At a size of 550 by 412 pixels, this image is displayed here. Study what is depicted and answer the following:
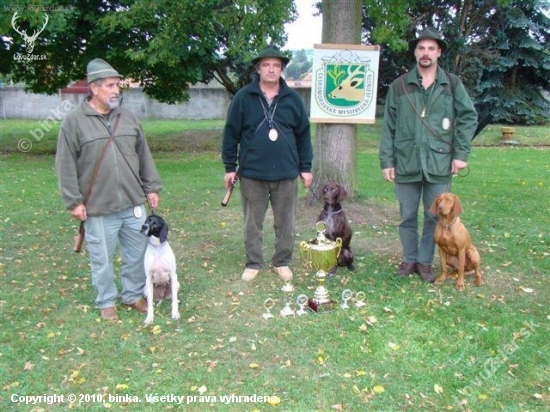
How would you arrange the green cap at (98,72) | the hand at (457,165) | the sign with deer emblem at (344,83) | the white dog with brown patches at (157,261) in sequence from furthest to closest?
the sign with deer emblem at (344,83), the hand at (457,165), the white dog with brown patches at (157,261), the green cap at (98,72)

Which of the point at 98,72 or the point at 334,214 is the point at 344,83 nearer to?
the point at 334,214

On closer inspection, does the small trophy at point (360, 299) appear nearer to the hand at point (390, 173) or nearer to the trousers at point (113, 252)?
the hand at point (390, 173)

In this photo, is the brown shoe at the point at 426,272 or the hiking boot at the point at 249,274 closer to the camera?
the brown shoe at the point at 426,272

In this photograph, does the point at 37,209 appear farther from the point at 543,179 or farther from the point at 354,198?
the point at 543,179

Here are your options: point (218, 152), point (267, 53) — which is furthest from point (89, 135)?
point (218, 152)

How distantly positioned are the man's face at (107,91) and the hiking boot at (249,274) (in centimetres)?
213

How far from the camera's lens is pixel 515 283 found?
5289 mm

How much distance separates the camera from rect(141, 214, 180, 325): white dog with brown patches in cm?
428

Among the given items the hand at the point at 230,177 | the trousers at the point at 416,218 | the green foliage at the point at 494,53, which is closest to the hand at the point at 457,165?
the trousers at the point at 416,218

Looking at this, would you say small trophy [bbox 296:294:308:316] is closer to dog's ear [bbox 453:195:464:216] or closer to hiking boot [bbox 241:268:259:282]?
hiking boot [bbox 241:268:259:282]

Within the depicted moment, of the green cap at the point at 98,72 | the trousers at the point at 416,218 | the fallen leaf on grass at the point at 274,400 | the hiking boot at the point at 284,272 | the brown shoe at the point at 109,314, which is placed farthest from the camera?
the hiking boot at the point at 284,272

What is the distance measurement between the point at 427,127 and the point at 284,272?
6.46ft

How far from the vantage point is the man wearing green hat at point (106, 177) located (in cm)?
405

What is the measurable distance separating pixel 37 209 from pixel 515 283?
7131mm
